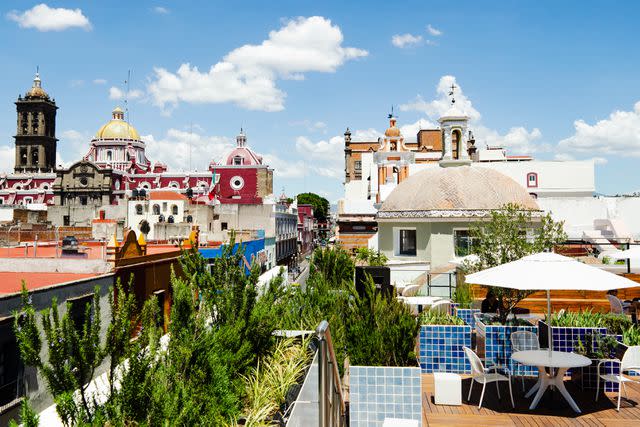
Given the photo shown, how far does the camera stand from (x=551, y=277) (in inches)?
318

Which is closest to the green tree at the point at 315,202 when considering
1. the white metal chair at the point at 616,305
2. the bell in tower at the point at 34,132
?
the bell in tower at the point at 34,132

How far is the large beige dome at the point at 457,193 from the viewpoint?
20922 mm

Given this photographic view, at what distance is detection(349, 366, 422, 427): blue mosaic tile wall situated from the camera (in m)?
6.99

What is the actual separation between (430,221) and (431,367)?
467 inches

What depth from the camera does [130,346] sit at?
522 centimetres

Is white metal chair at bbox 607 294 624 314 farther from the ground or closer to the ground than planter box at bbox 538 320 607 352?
closer to the ground

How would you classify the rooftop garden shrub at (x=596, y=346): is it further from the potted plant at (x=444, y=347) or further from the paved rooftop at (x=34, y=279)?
the paved rooftop at (x=34, y=279)

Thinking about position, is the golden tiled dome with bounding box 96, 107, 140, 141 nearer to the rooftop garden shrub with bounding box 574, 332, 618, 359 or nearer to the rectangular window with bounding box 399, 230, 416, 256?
the rectangular window with bounding box 399, 230, 416, 256

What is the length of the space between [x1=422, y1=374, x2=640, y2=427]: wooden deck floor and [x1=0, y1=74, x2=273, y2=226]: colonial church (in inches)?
2424

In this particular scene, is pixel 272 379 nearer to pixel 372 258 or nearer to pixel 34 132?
pixel 372 258

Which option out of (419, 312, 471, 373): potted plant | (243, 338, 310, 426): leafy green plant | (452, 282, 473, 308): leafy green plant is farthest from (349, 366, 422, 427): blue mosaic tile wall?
(452, 282, 473, 308): leafy green plant

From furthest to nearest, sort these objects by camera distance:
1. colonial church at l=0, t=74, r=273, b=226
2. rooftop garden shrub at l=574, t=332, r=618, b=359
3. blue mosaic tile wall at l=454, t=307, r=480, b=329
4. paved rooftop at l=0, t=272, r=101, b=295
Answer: colonial church at l=0, t=74, r=273, b=226
paved rooftop at l=0, t=272, r=101, b=295
blue mosaic tile wall at l=454, t=307, r=480, b=329
rooftop garden shrub at l=574, t=332, r=618, b=359

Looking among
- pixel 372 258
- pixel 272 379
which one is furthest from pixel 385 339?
pixel 372 258

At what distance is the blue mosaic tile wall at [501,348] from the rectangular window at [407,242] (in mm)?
13057
